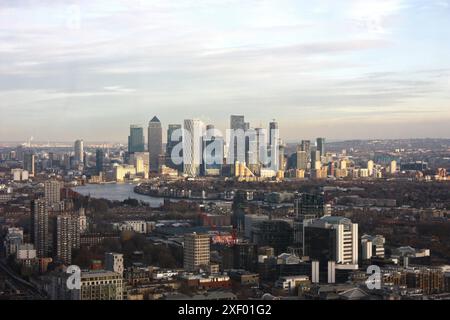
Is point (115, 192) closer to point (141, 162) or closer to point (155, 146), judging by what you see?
point (141, 162)

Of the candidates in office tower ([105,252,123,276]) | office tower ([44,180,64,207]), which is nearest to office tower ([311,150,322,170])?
office tower ([44,180,64,207])

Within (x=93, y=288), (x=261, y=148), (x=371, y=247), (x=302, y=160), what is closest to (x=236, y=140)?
(x=261, y=148)

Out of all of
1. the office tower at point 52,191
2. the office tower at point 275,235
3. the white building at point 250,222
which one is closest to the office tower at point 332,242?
the office tower at point 275,235
